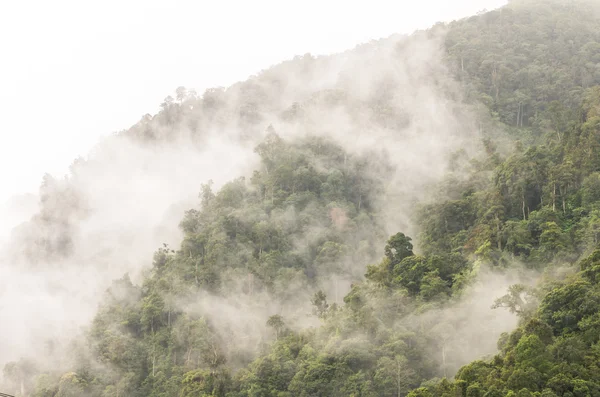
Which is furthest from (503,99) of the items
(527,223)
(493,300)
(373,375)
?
(373,375)

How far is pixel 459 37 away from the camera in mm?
80438

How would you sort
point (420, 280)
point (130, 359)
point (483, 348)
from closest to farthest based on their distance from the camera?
point (483, 348), point (420, 280), point (130, 359)

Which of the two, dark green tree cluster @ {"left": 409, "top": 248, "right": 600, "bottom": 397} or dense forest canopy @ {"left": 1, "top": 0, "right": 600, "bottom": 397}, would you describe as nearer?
dark green tree cluster @ {"left": 409, "top": 248, "right": 600, "bottom": 397}

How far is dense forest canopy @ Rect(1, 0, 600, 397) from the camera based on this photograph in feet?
118

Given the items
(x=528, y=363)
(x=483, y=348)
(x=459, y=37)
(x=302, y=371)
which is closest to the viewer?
(x=528, y=363)

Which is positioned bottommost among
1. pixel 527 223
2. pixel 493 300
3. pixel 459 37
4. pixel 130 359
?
pixel 130 359

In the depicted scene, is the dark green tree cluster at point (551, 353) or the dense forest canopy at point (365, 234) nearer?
the dark green tree cluster at point (551, 353)

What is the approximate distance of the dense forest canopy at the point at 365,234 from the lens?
118ft

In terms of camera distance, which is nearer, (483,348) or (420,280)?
(483,348)

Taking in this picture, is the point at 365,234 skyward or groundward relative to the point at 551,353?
groundward

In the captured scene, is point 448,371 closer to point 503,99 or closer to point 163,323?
point 163,323

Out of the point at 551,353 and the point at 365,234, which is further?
the point at 365,234

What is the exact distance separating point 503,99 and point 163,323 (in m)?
41.5

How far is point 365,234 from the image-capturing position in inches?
2212
